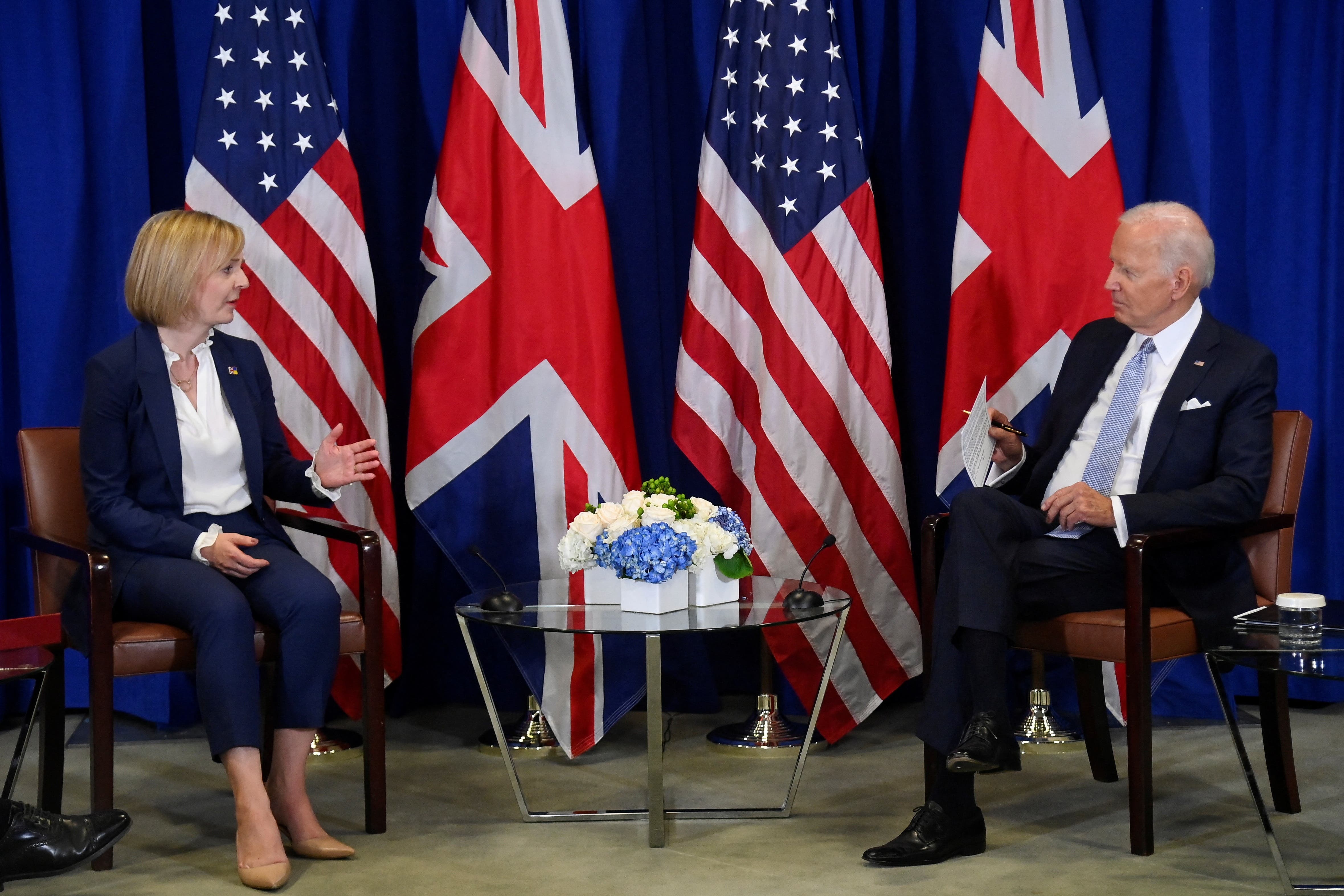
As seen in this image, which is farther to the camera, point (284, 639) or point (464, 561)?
point (464, 561)

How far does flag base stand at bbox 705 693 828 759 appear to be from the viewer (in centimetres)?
392

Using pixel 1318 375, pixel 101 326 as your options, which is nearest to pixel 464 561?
pixel 101 326

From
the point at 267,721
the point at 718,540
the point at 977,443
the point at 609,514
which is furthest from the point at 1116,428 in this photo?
the point at 267,721

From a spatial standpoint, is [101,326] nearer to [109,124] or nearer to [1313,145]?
[109,124]

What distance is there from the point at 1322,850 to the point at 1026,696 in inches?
55.6

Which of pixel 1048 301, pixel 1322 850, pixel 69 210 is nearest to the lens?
pixel 1322 850

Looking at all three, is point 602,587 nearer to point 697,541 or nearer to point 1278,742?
point 697,541

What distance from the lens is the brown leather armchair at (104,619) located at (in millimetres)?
2920

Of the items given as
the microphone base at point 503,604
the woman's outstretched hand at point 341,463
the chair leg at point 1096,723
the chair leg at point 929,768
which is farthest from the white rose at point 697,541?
the chair leg at point 1096,723

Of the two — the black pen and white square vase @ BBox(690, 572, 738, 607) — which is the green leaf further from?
the black pen

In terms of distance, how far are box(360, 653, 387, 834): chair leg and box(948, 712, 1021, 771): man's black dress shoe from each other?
1.31m

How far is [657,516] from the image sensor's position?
317 cm

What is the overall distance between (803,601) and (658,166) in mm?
1877

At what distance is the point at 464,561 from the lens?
13.4ft
